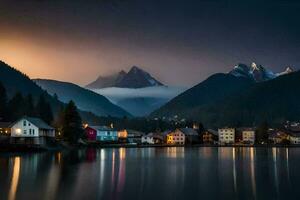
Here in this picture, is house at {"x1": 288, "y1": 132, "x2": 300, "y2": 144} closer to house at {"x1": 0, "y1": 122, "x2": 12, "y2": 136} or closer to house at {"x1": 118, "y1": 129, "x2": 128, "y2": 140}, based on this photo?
house at {"x1": 118, "y1": 129, "x2": 128, "y2": 140}

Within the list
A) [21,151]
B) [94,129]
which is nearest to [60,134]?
[21,151]

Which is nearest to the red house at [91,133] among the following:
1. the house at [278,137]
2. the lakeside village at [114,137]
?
the lakeside village at [114,137]

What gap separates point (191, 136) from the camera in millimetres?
182250

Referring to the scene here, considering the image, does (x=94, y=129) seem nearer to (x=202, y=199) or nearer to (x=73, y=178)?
(x=73, y=178)

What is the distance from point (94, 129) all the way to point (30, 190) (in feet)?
405

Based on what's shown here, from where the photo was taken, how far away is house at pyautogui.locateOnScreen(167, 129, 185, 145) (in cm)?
17838

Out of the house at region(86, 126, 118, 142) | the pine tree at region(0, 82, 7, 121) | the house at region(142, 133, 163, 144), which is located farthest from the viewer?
the house at region(142, 133, 163, 144)

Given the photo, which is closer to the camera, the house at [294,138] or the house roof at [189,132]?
the house roof at [189,132]

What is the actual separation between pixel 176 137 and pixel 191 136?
6.11 m

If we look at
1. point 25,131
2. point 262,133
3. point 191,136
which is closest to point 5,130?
point 25,131

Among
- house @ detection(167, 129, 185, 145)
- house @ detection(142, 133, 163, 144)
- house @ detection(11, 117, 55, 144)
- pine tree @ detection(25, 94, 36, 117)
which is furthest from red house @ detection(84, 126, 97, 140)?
house @ detection(11, 117, 55, 144)

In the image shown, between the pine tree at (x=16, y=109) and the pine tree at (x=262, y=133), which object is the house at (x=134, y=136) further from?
the pine tree at (x=16, y=109)

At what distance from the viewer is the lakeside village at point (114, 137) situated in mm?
102188

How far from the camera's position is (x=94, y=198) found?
30766 mm
